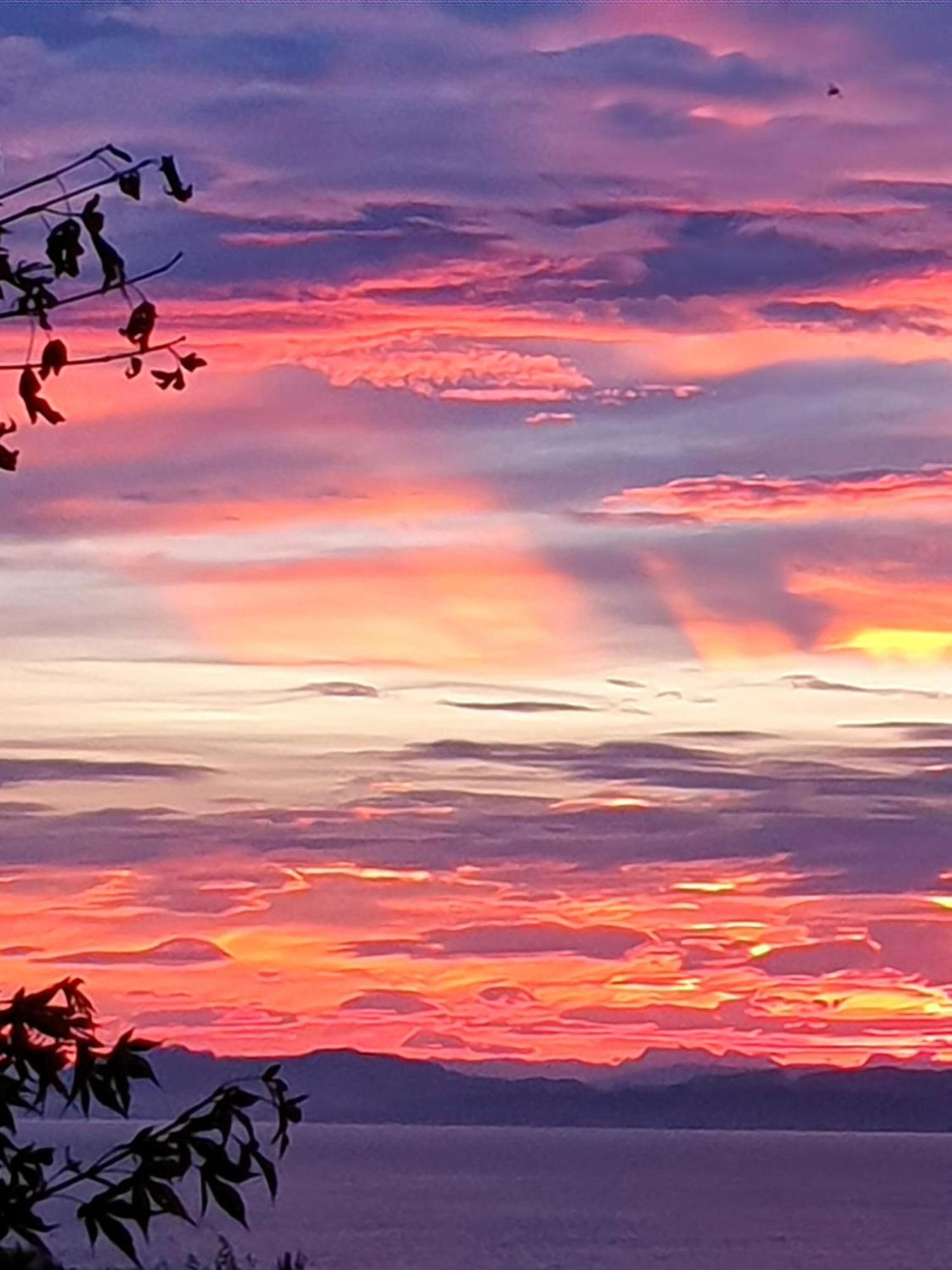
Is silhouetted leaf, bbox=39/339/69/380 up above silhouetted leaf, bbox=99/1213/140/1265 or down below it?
above

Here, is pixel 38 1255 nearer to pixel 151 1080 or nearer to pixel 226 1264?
pixel 151 1080

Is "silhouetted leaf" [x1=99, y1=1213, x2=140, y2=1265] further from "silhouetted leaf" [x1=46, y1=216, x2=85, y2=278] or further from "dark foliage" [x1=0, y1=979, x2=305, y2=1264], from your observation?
"silhouetted leaf" [x1=46, y1=216, x2=85, y2=278]

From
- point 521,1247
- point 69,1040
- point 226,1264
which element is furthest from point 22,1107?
point 521,1247

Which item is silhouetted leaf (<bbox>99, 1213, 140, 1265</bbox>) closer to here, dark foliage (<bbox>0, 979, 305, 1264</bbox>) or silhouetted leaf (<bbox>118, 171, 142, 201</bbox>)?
dark foliage (<bbox>0, 979, 305, 1264</bbox>)

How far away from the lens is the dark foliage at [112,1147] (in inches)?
288

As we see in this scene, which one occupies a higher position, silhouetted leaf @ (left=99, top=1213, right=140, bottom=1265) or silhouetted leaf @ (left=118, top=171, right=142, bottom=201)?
silhouetted leaf @ (left=118, top=171, right=142, bottom=201)

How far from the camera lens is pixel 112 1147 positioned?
7363 mm

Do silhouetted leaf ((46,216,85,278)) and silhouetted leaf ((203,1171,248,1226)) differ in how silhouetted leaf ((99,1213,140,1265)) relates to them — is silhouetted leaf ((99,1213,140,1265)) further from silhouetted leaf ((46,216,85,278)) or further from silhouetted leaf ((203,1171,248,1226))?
silhouetted leaf ((46,216,85,278))

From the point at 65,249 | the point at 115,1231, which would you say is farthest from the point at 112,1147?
the point at 65,249

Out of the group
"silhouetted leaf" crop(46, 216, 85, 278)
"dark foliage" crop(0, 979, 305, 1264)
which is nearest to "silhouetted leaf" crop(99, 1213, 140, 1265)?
"dark foliage" crop(0, 979, 305, 1264)

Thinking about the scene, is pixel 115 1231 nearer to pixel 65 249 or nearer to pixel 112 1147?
pixel 112 1147

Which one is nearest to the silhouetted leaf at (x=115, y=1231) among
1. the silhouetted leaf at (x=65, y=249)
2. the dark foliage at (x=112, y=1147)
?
the dark foliage at (x=112, y=1147)

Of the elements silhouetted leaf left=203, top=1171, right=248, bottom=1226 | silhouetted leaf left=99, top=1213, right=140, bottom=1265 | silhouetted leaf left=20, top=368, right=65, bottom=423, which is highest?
silhouetted leaf left=20, top=368, right=65, bottom=423

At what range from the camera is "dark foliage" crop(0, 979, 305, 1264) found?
7.31m
